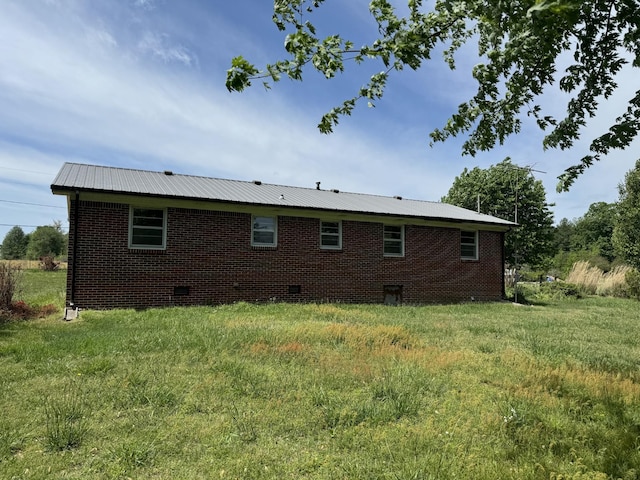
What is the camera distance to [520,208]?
2998cm

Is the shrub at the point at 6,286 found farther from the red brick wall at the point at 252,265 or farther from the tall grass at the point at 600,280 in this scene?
the tall grass at the point at 600,280

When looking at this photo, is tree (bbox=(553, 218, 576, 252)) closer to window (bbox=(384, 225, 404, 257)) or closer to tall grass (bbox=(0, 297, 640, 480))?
window (bbox=(384, 225, 404, 257))

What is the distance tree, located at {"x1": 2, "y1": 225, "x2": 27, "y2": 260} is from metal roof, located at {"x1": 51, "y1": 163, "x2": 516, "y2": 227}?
68241mm

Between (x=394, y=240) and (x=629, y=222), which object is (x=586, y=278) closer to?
(x=629, y=222)

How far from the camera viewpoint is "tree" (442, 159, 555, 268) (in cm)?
2939

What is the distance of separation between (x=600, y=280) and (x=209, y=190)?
2202 cm

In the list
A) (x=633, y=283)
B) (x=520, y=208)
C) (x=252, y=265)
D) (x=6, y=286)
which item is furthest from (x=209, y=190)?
(x=520, y=208)

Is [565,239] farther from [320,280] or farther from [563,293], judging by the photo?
[320,280]

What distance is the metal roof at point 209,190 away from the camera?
11.1 m

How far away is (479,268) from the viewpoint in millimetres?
17391

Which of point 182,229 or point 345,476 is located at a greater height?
point 182,229

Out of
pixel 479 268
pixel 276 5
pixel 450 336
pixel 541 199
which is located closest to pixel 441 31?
pixel 276 5

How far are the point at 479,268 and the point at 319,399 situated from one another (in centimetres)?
1471

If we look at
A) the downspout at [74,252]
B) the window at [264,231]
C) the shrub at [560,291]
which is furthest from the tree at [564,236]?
the downspout at [74,252]
